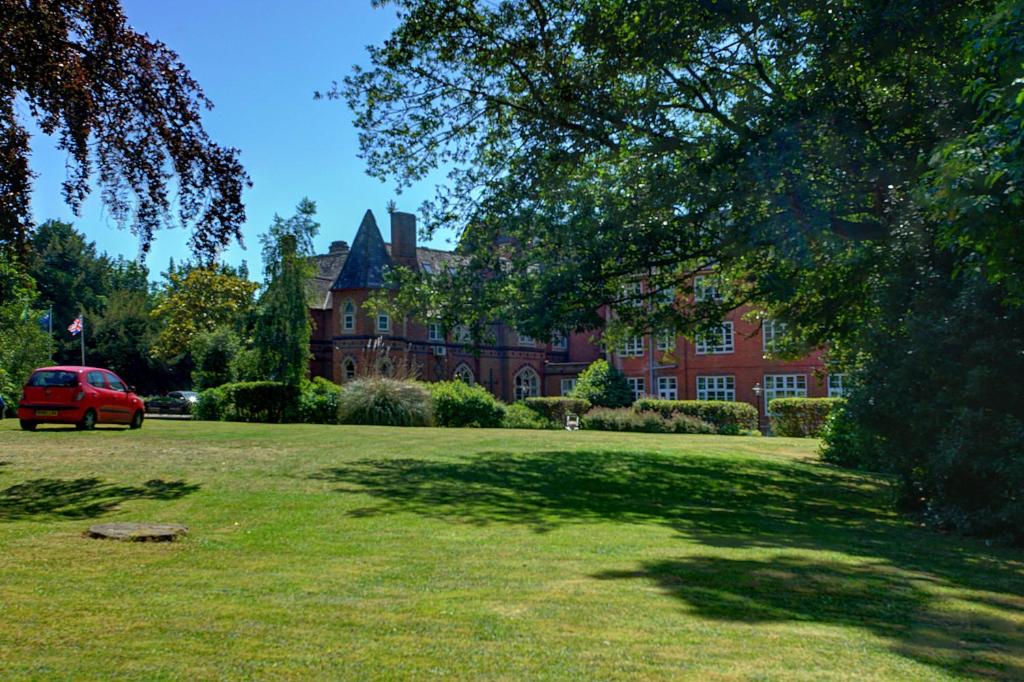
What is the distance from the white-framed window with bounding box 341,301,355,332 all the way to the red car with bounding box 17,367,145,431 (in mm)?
36658

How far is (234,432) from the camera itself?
62.5ft

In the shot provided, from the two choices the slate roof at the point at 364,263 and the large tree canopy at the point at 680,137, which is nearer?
the large tree canopy at the point at 680,137

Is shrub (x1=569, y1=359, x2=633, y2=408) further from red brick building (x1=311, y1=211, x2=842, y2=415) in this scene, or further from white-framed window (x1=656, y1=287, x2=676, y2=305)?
white-framed window (x1=656, y1=287, x2=676, y2=305)

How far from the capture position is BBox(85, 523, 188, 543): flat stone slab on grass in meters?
7.17

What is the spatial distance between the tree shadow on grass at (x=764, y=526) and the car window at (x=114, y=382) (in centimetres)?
1002

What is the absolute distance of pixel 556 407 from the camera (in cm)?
3778

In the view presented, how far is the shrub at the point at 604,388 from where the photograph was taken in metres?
44.9

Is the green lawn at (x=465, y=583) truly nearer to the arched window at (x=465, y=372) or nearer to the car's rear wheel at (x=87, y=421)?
the car's rear wheel at (x=87, y=421)

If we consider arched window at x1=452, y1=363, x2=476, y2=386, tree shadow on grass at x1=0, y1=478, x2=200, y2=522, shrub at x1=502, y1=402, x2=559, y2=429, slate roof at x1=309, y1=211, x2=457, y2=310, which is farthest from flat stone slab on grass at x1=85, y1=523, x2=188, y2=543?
arched window at x1=452, y1=363, x2=476, y2=386

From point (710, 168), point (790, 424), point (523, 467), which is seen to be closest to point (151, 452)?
point (523, 467)

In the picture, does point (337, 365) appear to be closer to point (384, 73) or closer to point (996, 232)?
point (384, 73)

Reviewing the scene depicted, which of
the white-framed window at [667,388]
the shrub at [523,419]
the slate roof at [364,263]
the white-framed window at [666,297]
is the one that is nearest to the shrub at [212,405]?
the shrub at [523,419]

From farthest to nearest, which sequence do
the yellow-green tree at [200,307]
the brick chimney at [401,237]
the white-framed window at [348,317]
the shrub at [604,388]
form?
the brick chimney at [401,237], the white-framed window at [348,317], the yellow-green tree at [200,307], the shrub at [604,388]

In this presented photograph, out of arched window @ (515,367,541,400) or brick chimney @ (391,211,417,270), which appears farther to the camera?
arched window @ (515,367,541,400)
